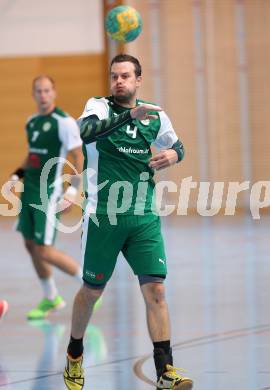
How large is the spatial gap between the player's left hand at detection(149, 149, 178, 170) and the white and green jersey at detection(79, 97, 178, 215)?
0.12 m

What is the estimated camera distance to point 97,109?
6.04 m

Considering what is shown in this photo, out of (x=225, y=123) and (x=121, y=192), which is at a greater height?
(x=225, y=123)

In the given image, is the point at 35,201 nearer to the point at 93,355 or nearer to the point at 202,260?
the point at 93,355

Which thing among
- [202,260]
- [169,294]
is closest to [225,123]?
[202,260]

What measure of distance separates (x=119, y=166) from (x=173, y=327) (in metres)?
2.36

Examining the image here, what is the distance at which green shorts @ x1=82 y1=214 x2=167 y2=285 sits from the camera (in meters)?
6.06

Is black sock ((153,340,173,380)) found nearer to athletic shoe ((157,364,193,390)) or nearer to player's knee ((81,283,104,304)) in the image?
athletic shoe ((157,364,193,390))

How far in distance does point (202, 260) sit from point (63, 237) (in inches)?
129

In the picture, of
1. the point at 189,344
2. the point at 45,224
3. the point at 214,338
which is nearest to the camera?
the point at 189,344

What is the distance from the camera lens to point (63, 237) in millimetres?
15000

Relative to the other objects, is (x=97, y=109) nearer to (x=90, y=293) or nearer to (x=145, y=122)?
(x=145, y=122)

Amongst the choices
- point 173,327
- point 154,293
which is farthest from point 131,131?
point 173,327

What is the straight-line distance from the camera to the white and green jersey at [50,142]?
9.23 m

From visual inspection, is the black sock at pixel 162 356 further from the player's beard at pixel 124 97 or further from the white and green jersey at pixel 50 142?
the white and green jersey at pixel 50 142
